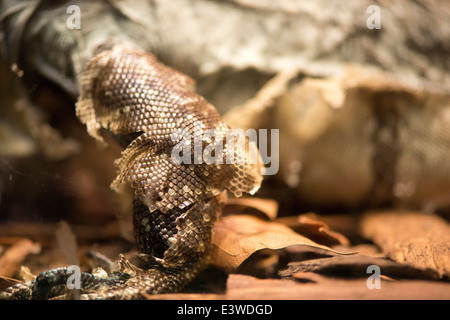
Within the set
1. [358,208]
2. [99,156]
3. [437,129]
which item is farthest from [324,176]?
[99,156]

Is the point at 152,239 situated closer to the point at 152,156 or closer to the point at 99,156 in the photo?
the point at 152,156

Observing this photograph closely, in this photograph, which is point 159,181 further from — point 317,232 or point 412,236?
point 412,236

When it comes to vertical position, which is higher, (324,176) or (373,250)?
(324,176)

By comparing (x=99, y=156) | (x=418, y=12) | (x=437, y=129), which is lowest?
(x=99, y=156)

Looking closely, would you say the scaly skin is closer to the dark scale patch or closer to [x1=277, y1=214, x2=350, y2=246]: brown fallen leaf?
the dark scale patch

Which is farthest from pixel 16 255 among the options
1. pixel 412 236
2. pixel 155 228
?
pixel 412 236

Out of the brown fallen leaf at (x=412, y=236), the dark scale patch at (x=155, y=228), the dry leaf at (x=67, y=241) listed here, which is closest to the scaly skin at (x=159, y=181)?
the dark scale patch at (x=155, y=228)

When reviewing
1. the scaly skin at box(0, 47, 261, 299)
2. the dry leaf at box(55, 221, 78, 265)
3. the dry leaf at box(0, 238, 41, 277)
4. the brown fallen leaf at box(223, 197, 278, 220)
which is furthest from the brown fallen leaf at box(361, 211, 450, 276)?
the dry leaf at box(0, 238, 41, 277)

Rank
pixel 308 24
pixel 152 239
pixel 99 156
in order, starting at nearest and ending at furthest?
pixel 152 239 → pixel 99 156 → pixel 308 24

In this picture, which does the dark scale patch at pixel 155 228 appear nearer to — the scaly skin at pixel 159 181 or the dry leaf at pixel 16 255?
the scaly skin at pixel 159 181
